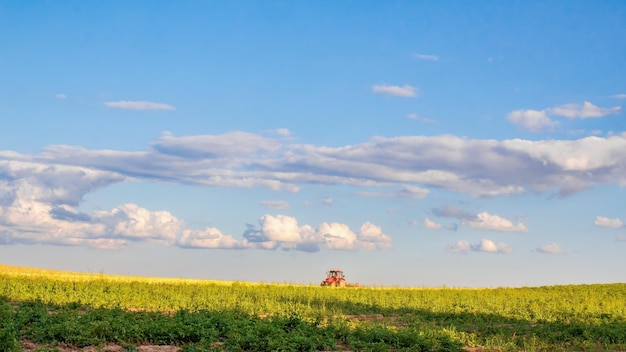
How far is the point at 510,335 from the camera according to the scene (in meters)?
23.6

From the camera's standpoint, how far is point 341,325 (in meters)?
21.7

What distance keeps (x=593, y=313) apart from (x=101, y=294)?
2226 cm

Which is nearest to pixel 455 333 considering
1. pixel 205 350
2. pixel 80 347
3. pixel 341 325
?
pixel 341 325

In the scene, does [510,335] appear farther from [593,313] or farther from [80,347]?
[80,347]

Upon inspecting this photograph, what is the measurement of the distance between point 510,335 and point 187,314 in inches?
439

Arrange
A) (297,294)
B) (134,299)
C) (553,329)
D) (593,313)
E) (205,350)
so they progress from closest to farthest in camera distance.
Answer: (205,350), (553,329), (134,299), (593,313), (297,294)

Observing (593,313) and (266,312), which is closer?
(266,312)

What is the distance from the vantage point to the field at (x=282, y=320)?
17.9 metres

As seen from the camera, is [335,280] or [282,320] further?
[335,280]

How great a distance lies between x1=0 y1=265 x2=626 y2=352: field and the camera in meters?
17.9

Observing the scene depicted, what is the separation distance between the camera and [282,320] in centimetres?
2122

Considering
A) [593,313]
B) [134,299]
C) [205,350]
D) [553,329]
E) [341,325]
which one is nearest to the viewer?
[205,350]

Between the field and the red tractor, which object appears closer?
the field

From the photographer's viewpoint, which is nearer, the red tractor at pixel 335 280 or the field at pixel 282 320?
the field at pixel 282 320
